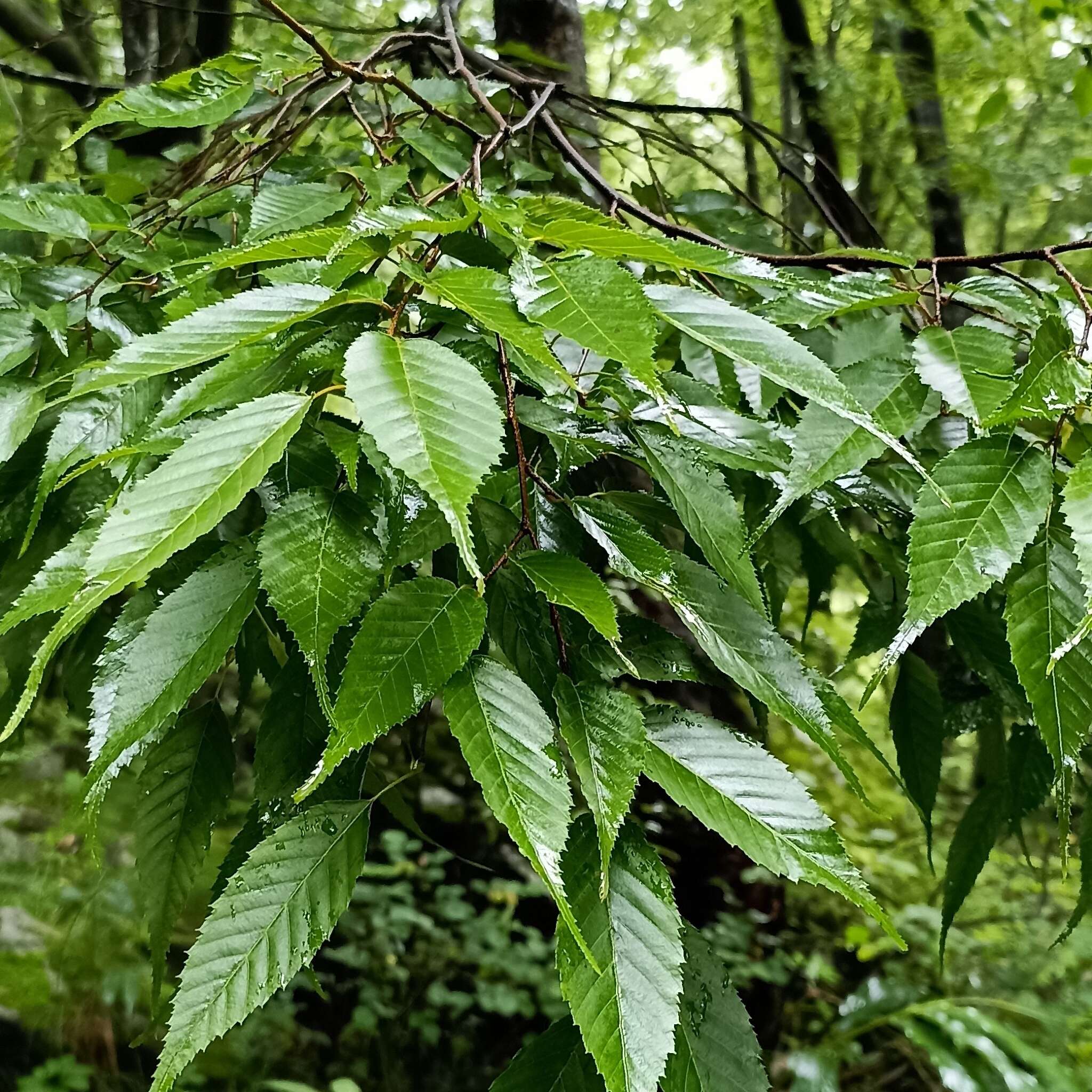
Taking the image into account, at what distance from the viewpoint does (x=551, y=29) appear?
1.28 metres

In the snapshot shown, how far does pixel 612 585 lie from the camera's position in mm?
1315

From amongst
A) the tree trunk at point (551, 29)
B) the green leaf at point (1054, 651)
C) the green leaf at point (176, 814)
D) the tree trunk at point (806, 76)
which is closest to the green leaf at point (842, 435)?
the green leaf at point (1054, 651)

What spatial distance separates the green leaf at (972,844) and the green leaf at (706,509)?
373 millimetres

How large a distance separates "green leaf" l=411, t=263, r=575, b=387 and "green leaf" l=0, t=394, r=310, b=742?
83mm

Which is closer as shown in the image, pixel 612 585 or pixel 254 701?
pixel 612 585

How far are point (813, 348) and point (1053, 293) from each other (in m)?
0.18

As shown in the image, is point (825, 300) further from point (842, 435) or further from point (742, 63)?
point (742, 63)

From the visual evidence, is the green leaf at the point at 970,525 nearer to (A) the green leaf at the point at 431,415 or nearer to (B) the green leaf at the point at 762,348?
(B) the green leaf at the point at 762,348

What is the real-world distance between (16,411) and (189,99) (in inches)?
11.0

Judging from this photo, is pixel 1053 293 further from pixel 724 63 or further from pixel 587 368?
pixel 724 63

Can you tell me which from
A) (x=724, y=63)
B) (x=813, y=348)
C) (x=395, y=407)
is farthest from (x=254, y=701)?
(x=724, y=63)

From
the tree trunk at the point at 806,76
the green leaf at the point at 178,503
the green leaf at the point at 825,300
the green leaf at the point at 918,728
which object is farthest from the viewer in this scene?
the tree trunk at the point at 806,76

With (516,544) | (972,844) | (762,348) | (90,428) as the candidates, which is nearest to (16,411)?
(90,428)

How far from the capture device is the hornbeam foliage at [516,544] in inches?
13.1
